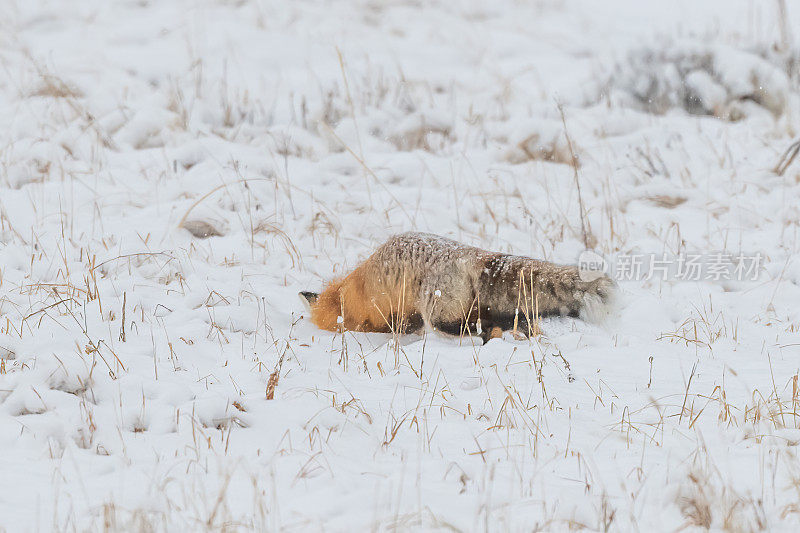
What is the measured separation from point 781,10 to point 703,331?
5.89 meters

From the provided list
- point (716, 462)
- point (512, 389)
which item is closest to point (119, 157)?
point (512, 389)

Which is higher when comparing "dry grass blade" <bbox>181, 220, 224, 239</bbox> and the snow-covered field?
the snow-covered field

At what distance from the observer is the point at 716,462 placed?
2.52m

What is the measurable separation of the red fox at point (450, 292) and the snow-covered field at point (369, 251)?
0.36 feet

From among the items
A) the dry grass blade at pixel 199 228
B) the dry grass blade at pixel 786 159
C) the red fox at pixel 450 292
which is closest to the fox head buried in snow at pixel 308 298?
the red fox at pixel 450 292

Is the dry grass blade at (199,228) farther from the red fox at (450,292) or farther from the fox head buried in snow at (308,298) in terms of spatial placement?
the red fox at (450,292)

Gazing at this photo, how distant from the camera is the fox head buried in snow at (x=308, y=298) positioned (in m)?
3.94

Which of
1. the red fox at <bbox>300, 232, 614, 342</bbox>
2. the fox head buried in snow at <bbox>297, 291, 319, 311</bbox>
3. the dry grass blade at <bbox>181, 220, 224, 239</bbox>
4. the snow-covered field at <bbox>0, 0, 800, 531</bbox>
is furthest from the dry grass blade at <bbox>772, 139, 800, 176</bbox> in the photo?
the dry grass blade at <bbox>181, 220, 224, 239</bbox>

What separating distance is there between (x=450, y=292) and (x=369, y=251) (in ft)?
4.64

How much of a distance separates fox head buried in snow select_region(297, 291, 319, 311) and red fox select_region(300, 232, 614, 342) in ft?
0.14

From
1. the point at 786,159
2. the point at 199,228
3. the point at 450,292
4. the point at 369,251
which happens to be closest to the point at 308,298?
the point at 450,292

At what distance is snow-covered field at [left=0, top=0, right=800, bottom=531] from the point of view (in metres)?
2.39

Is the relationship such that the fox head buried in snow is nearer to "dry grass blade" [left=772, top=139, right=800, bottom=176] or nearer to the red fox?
the red fox

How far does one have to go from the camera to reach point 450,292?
142 inches
